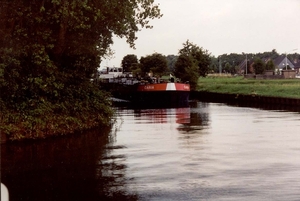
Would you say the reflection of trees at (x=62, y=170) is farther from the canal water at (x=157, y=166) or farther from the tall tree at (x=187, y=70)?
the tall tree at (x=187, y=70)

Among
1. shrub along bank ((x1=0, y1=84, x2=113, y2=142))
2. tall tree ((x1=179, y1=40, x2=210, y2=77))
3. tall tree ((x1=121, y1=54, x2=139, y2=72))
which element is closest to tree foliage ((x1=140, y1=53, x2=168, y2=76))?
tall tree ((x1=179, y1=40, x2=210, y2=77))

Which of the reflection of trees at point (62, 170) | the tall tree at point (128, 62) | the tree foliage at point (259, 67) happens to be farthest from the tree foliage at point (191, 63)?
the reflection of trees at point (62, 170)

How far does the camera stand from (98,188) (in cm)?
1080

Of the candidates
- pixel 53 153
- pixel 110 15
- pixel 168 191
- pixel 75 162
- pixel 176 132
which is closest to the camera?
pixel 168 191

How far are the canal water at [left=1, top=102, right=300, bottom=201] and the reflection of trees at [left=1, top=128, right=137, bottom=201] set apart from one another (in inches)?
0.8

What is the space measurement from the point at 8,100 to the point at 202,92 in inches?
1791

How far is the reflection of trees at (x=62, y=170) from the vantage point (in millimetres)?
10430

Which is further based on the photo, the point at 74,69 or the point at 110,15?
the point at 74,69

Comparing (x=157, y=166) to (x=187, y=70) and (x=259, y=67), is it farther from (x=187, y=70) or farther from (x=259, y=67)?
(x=259, y=67)

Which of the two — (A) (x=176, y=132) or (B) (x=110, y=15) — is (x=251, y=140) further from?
(B) (x=110, y=15)

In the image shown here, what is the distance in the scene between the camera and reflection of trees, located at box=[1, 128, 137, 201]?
10430 millimetres

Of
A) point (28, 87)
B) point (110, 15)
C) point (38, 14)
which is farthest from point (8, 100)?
point (110, 15)

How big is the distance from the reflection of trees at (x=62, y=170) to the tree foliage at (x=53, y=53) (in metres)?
1.75

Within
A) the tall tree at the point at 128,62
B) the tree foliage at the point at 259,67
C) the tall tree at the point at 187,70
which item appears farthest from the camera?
the tree foliage at the point at 259,67
